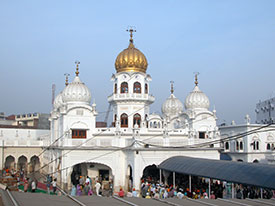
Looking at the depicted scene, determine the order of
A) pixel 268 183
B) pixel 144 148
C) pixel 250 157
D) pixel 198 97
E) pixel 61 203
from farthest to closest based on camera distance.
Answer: pixel 250 157, pixel 198 97, pixel 144 148, pixel 268 183, pixel 61 203

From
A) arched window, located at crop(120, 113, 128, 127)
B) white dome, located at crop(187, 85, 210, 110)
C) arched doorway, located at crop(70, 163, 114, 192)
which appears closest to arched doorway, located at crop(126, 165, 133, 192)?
arched doorway, located at crop(70, 163, 114, 192)

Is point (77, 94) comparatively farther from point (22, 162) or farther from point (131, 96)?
point (22, 162)

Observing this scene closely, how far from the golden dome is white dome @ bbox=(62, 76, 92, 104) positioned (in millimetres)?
5687

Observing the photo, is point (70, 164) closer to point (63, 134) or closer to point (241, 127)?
point (63, 134)

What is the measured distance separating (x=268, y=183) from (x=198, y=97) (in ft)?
65.1

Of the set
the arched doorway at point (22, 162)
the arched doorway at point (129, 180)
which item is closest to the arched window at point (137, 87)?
the arched doorway at point (129, 180)

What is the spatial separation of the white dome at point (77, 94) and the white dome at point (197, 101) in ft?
34.9

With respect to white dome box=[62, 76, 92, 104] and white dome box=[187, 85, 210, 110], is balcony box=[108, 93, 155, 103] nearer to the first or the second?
white dome box=[62, 76, 92, 104]

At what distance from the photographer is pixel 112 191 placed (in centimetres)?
2797

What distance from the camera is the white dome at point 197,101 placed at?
3572 cm

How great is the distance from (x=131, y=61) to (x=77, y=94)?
24.7 ft

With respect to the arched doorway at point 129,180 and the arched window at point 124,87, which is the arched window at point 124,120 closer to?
the arched window at point 124,87

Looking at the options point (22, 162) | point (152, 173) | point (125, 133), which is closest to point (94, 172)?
point (125, 133)

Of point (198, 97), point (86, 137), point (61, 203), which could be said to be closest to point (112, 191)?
point (86, 137)
